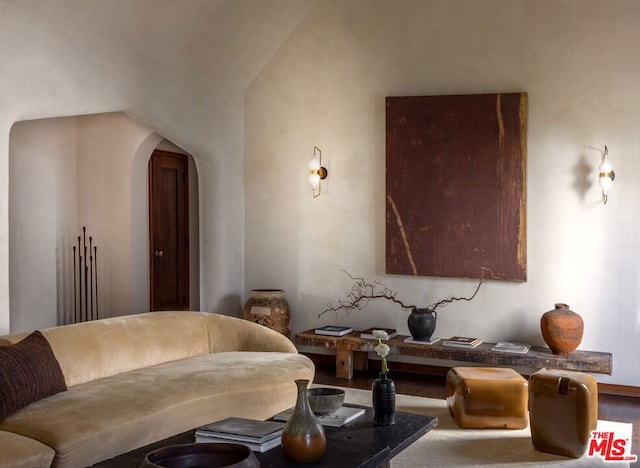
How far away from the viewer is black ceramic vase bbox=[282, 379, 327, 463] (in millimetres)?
2801

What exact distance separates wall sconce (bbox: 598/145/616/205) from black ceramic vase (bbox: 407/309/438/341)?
5.43 feet

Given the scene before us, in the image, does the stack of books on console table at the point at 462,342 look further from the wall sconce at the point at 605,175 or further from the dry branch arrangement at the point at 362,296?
the wall sconce at the point at 605,175

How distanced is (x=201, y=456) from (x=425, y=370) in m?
4.13

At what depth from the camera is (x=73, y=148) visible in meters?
7.45

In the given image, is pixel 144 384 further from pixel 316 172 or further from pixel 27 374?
pixel 316 172

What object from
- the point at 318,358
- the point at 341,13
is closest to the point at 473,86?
the point at 341,13

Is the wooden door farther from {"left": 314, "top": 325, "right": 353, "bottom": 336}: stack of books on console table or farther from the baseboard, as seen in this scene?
{"left": 314, "top": 325, "right": 353, "bottom": 336}: stack of books on console table

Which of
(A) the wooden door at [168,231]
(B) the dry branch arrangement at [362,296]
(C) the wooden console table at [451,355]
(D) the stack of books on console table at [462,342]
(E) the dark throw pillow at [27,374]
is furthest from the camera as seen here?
(A) the wooden door at [168,231]

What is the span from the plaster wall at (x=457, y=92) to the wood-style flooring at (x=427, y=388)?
1.10ft

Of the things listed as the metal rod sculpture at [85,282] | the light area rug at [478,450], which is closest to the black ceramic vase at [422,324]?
the light area rug at [478,450]

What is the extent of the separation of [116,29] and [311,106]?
6.85 ft

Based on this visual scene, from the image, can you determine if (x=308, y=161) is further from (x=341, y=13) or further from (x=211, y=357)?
(x=211, y=357)

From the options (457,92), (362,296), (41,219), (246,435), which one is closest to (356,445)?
(246,435)

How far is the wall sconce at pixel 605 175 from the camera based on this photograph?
18.9ft
